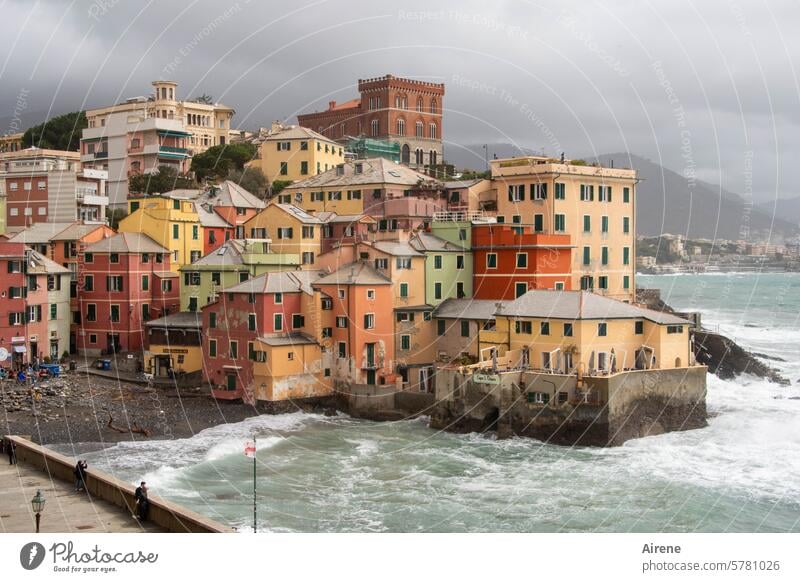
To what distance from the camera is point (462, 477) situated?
133 feet

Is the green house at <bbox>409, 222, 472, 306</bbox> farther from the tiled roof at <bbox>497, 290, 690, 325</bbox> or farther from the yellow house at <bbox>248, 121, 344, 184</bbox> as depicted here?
the yellow house at <bbox>248, 121, 344, 184</bbox>

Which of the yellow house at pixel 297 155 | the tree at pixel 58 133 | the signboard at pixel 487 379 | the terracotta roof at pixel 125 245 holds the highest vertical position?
the tree at pixel 58 133

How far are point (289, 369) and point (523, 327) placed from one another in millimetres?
12341

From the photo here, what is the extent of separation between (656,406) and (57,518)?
29.7 metres

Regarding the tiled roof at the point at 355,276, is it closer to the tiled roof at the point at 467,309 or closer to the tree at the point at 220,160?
the tiled roof at the point at 467,309

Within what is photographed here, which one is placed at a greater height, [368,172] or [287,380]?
[368,172]

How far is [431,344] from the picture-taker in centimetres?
5744

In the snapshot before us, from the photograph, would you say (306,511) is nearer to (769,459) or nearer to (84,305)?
(769,459)

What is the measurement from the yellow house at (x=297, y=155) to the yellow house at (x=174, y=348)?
97.5 feet

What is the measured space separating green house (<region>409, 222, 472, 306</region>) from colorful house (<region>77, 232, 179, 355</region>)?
17.0 meters

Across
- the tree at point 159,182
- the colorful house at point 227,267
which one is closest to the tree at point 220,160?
the tree at point 159,182

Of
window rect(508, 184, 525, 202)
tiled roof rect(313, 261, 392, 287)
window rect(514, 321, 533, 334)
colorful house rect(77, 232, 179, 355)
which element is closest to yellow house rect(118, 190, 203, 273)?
colorful house rect(77, 232, 179, 355)

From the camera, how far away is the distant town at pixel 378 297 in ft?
161

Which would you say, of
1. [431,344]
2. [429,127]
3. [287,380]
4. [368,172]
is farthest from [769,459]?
[429,127]
